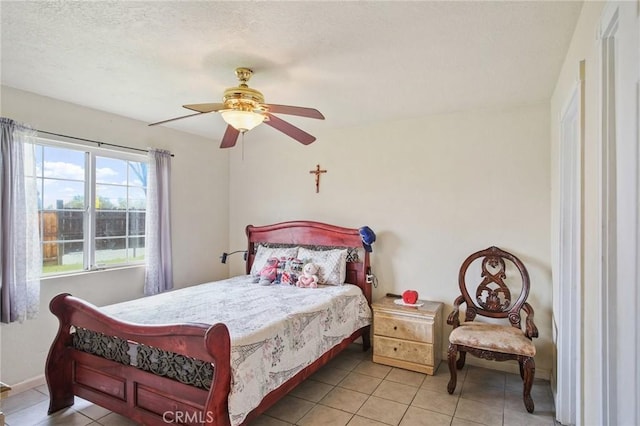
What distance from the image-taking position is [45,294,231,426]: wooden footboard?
5.94ft

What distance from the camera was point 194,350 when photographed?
6.20ft

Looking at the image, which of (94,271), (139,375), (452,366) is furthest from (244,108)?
(452,366)

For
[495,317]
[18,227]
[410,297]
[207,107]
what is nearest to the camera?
[207,107]

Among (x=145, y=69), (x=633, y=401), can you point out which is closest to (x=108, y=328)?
(x=145, y=69)

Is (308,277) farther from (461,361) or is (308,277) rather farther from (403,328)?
(461,361)

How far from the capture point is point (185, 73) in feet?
8.38

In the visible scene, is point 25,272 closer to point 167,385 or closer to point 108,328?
point 108,328

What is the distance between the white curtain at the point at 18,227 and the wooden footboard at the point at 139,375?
0.67 meters

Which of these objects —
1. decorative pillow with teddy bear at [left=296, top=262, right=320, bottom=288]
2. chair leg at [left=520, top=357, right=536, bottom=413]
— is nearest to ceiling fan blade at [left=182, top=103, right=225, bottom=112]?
decorative pillow with teddy bear at [left=296, top=262, right=320, bottom=288]

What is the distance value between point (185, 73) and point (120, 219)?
1995 millimetres

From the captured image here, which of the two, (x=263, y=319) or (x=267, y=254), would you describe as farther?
(x=267, y=254)

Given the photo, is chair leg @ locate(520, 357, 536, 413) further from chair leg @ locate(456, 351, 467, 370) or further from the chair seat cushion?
chair leg @ locate(456, 351, 467, 370)

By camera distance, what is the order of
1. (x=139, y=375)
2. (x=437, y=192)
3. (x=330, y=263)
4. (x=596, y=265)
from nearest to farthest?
(x=596, y=265) → (x=139, y=375) → (x=437, y=192) → (x=330, y=263)

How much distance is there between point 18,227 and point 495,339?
3.94m
